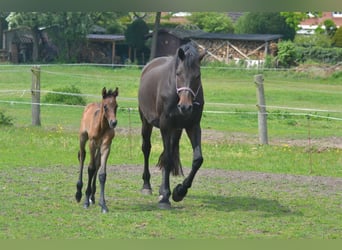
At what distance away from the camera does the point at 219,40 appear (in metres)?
39.9

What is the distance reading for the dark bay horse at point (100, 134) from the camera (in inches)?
262

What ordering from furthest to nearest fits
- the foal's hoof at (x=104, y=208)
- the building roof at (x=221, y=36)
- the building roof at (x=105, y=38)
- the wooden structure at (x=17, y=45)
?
the building roof at (x=105, y=38) < the wooden structure at (x=17, y=45) < the building roof at (x=221, y=36) < the foal's hoof at (x=104, y=208)

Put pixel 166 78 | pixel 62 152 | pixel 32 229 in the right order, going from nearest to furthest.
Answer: pixel 32 229
pixel 166 78
pixel 62 152

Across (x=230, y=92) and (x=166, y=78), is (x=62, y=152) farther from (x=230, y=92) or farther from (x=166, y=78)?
(x=230, y=92)

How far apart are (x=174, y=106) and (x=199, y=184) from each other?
2.22 m

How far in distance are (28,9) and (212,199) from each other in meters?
6.87

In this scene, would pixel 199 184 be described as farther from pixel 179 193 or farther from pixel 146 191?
pixel 179 193

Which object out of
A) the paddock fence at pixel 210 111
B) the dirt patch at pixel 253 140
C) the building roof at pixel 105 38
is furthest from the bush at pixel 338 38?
the dirt patch at pixel 253 140

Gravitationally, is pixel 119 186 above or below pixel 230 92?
above

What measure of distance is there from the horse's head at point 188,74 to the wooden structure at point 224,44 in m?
31.4

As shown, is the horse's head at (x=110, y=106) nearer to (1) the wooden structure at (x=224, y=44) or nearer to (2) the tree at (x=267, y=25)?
(1) the wooden structure at (x=224, y=44)

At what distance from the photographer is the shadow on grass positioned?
730cm

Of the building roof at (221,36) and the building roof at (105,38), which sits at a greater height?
the building roof at (221,36)

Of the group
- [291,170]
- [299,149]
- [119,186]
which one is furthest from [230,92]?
[119,186]
